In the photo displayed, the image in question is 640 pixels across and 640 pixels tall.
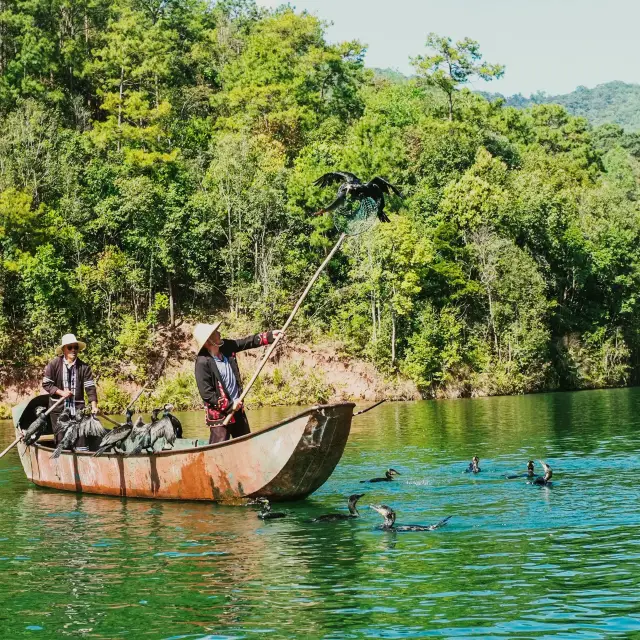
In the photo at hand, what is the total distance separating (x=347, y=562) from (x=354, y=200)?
255 inches

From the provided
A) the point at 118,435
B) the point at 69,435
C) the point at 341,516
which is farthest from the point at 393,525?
the point at 69,435

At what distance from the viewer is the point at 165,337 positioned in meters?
54.5

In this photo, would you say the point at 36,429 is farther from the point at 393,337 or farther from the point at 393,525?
the point at 393,337

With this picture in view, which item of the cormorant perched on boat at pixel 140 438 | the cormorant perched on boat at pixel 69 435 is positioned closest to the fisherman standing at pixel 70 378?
the cormorant perched on boat at pixel 69 435

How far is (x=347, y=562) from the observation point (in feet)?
40.2

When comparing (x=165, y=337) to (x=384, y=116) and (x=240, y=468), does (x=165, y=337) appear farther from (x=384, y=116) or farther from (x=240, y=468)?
(x=240, y=468)

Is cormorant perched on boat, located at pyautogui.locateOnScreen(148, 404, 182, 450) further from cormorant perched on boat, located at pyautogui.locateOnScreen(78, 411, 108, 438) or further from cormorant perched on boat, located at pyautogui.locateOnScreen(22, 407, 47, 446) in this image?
cormorant perched on boat, located at pyautogui.locateOnScreen(22, 407, 47, 446)

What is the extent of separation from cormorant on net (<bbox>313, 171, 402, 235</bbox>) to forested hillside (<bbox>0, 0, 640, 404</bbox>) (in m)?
35.1

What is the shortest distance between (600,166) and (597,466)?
238 feet

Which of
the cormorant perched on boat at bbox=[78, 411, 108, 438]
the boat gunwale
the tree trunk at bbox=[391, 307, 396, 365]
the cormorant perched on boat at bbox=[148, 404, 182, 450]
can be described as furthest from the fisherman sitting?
the tree trunk at bbox=[391, 307, 396, 365]

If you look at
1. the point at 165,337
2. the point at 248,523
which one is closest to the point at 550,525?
the point at 248,523

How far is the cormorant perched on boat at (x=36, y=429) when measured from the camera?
791 inches

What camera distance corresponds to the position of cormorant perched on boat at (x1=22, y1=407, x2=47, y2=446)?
20.1 meters

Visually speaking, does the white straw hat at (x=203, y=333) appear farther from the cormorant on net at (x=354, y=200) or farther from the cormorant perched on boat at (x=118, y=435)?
the cormorant on net at (x=354, y=200)
